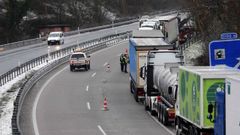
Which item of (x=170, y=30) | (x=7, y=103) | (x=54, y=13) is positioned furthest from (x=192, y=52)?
(x=54, y=13)

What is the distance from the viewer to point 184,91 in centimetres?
2152

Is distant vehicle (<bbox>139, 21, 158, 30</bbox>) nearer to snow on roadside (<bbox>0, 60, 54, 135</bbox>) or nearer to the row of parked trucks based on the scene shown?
snow on roadside (<bbox>0, 60, 54, 135</bbox>)

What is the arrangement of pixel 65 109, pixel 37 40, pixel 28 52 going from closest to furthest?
pixel 65 109 → pixel 28 52 → pixel 37 40

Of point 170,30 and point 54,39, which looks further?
point 54,39

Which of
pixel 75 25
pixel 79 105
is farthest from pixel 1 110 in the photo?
pixel 75 25

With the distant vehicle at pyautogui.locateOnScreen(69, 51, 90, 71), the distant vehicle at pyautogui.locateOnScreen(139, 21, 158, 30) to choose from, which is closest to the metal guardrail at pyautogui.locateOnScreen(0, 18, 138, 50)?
the distant vehicle at pyautogui.locateOnScreen(139, 21, 158, 30)

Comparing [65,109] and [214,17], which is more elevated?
[214,17]

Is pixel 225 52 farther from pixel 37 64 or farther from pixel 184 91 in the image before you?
pixel 37 64

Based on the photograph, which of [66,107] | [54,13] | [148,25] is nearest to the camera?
[66,107]

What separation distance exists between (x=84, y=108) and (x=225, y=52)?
16490mm

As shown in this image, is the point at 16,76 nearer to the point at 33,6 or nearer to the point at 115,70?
the point at 115,70

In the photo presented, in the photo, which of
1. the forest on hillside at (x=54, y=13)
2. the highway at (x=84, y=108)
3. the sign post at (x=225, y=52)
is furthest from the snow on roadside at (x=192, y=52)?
the forest on hillside at (x=54, y=13)

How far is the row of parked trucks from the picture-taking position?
16.2 meters

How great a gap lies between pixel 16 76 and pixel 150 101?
19.4 metres
